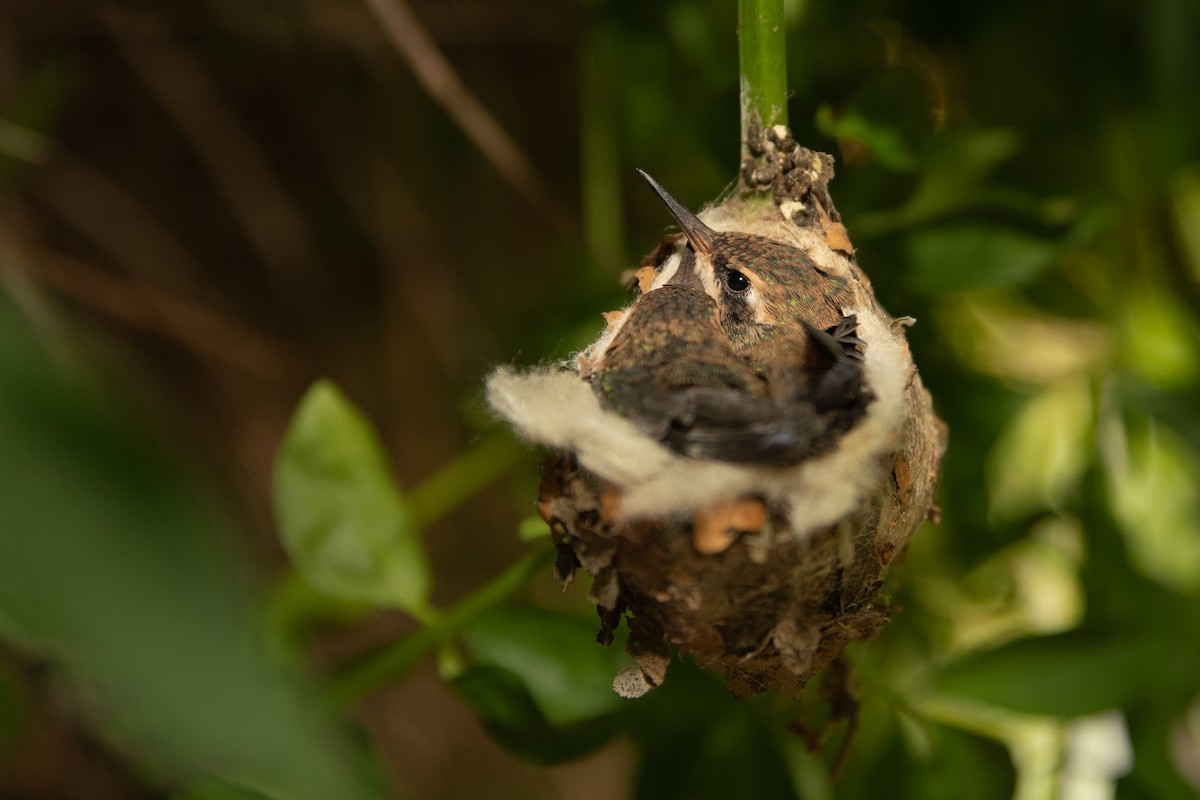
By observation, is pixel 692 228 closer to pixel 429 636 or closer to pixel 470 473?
pixel 429 636

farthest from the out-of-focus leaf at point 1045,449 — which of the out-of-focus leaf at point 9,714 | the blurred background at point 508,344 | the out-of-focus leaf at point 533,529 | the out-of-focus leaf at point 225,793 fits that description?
the out-of-focus leaf at point 9,714

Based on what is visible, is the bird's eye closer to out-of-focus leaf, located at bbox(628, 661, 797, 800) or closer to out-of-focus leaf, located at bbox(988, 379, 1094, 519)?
out-of-focus leaf, located at bbox(628, 661, 797, 800)

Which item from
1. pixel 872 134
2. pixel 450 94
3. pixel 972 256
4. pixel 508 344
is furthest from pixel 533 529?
pixel 508 344

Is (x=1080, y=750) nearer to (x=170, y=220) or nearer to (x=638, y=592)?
(x=638, y=592)

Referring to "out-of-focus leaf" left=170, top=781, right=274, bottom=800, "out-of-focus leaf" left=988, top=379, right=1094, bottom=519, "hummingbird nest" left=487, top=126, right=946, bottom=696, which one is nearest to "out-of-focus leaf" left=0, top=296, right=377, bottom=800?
"hummingbird nest" left=487, top=126, right=946, bottom=696

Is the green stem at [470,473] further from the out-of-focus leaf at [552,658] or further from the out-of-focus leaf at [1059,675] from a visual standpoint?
the out-of-focus leaf at [1059,675]

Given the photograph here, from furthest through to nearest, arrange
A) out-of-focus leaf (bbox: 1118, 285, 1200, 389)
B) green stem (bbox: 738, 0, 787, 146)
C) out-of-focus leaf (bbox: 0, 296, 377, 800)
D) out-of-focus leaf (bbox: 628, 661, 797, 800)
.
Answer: out-of-focus leaf (bbox: 1118, 285, 1200, 389) < out-of-focus leaf (bbox: 628, 661, 797, 800) < green stem (bbox: 738, 0, 787, 146) < out-of-focus leaf (bbox: 0, 296, 377, 800)

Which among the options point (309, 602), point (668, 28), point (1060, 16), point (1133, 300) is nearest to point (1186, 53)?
point (1060, 16)
